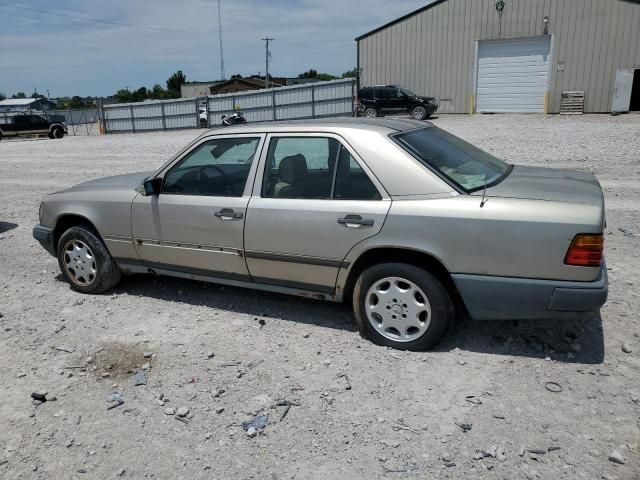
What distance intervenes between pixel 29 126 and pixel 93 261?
1298 inches

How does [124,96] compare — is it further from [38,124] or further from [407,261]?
[407,261]

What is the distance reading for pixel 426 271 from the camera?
12.1 ft

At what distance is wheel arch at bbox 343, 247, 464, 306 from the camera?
12.2 feet

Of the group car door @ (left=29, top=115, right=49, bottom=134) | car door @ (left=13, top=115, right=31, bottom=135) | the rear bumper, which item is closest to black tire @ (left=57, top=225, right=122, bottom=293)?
the rear bumper

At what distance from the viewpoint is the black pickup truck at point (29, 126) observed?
33.0 m

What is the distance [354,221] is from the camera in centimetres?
381

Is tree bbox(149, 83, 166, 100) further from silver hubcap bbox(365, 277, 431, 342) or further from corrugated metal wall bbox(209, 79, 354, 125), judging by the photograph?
silver hubcap bbox(365, 277, 431, 342)

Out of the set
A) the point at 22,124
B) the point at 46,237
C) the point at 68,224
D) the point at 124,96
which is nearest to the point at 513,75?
the point at 68,224

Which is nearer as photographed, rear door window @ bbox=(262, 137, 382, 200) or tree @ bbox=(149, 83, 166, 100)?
rear door window @ bbox=(262, 137, 382, 200)

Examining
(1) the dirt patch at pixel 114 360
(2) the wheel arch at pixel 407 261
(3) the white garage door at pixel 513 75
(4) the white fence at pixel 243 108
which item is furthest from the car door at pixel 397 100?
(1) the dirt patch at pixel 114 360

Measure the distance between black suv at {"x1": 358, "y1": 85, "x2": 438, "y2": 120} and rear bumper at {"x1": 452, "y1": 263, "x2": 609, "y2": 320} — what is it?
2295cm

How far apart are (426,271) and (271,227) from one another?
1239 mm

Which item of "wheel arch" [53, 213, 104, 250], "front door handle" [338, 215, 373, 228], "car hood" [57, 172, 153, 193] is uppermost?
"car hood" [57, 172, 153, 193]

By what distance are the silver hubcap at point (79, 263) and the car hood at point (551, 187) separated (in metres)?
3.64
